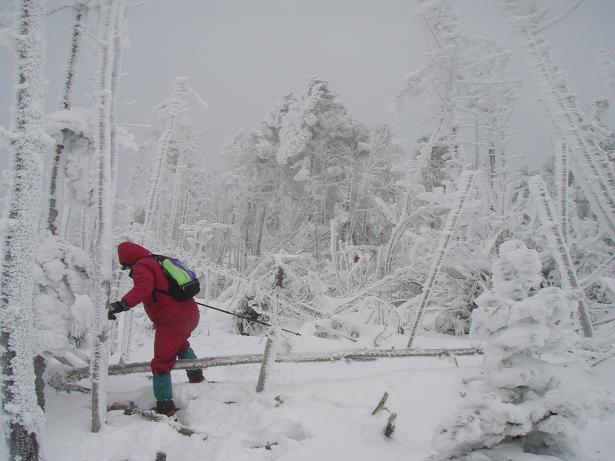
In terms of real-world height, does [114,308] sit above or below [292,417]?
above

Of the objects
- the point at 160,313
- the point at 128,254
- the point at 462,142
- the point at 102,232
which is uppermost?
the point at 462,142

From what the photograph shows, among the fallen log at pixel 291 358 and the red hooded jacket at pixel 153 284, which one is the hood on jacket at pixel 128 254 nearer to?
the red hooded jacket at pixel 153 284

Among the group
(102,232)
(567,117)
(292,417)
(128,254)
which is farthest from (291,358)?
(567,117)

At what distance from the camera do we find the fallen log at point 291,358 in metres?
3.52

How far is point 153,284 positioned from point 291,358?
1.56 metres

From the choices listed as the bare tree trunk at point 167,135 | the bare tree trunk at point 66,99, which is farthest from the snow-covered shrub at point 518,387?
the bare tree trunk at point 167,135

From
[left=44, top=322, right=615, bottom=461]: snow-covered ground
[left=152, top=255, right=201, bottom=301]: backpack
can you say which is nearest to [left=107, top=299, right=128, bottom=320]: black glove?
[left=152, top=255, right=201, bottom=301]: backpack

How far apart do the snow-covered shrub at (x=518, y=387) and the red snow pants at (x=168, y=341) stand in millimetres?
2389

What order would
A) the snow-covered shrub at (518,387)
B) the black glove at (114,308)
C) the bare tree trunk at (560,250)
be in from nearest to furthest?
the snow-covered shrub at (518,387), the black glove at (114,308), the bare tree trunk at (560,250)

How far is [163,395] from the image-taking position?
3.27 metres

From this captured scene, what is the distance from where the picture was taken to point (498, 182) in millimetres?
6297

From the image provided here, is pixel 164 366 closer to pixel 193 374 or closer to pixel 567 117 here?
pixel 193 374

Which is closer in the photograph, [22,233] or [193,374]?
[22,233]

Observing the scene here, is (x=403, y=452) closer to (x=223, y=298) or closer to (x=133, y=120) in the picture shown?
(x=133, y=120)
